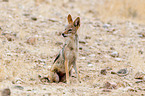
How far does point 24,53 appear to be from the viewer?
777 centimetres

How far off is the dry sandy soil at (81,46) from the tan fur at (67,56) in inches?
11.3

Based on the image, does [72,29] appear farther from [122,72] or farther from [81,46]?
[81,46]

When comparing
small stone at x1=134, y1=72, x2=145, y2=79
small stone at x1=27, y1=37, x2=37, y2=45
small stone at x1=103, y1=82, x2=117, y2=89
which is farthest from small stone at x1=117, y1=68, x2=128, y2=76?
small stone at x1=27, y1=37, x2=37, y2=45

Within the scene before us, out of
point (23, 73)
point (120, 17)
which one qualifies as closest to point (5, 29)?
→ point (23, 73)

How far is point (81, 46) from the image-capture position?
890 centimetres

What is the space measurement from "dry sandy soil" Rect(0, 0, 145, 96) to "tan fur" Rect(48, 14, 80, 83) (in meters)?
0.29

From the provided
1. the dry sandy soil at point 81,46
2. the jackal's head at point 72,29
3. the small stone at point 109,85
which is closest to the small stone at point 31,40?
the dry sandy soil at point 81,46

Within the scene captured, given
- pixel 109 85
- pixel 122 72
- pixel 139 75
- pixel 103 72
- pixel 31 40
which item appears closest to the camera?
pixel 109 85

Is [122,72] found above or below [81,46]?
below

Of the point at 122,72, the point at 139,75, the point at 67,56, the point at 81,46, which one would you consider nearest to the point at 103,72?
the point at 122,72

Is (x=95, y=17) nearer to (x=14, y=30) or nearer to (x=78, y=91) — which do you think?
(x=14, y=30)

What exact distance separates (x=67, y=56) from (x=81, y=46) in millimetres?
2670

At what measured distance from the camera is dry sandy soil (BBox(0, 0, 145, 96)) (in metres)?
5.88

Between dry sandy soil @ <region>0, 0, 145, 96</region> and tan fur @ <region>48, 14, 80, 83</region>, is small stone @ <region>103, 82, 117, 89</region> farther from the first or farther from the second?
tan fur @ <region>48, 14, 80, 83</region>
